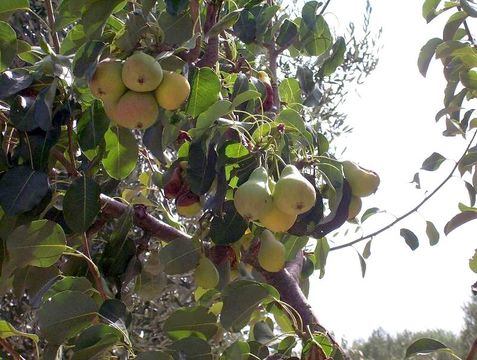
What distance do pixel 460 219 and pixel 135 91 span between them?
0.81 metres

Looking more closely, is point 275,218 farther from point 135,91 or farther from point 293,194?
point 135,91

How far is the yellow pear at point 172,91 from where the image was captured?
51.2 inches

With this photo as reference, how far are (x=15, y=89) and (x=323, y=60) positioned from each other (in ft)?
2.65

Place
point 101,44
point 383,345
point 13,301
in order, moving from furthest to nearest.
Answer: point 383,345
point 13,301
point 101,44

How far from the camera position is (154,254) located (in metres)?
1.69

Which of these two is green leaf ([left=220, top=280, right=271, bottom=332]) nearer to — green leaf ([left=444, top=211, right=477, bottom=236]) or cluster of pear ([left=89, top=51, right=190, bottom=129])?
cluster of pear ([left=89, top=51, right=190, bottom=129])

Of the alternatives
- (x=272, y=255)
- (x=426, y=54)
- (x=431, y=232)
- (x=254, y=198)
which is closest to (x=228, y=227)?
(x=272, y=255)

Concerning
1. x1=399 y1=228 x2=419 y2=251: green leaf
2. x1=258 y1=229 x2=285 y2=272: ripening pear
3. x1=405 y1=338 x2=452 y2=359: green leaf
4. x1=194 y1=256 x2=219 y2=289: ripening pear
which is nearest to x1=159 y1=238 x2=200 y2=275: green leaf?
x1=194 y1=256 x2=219 y2=289: ripening pear

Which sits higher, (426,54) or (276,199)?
(426,54)

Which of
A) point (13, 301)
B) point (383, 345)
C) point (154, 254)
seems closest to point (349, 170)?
point (154, 254)

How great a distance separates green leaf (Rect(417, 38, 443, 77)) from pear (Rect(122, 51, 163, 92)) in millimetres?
876

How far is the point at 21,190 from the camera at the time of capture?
51.7 inches

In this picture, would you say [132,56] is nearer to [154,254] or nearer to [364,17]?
[154,254]

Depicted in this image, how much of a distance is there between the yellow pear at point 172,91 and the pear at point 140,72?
0.03 m
